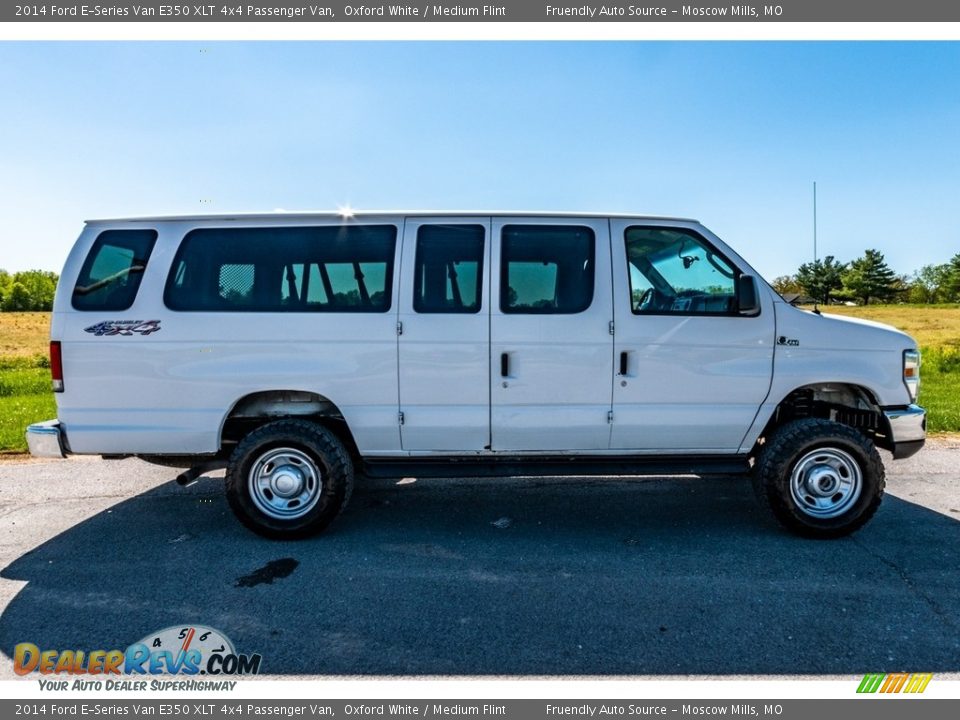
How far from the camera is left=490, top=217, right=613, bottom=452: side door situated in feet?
13.4

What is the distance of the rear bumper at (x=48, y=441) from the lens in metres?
4.01

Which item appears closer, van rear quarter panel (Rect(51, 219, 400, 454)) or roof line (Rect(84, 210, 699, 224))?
van rear quarter panel (Rect(51, 219, 400, 454))

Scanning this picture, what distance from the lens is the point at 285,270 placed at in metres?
4.12

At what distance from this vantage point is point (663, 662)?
108 inches

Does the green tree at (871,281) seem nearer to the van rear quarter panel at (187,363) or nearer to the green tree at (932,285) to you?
the green tree at (932,285)

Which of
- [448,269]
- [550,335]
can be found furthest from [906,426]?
[448,269]

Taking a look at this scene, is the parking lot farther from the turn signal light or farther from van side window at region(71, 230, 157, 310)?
van side window at region(71, 230, 157, 310)

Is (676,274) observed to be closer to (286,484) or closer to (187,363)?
(286,484)

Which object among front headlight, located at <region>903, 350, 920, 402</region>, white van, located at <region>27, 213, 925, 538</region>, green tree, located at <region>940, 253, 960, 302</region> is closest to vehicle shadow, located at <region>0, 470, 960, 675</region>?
white van, located at <region>27, 213, 925, 538</region>

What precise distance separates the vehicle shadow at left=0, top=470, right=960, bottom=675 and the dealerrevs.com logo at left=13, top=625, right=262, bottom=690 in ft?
0.21

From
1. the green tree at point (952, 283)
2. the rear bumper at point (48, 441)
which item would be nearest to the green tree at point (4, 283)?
the rear bumper at point (48, 441)

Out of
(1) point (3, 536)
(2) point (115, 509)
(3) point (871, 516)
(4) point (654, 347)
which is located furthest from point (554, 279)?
(1) point (3, 536)

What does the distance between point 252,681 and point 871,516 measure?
4138 millimetres

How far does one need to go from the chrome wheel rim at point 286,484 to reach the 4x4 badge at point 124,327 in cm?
119
